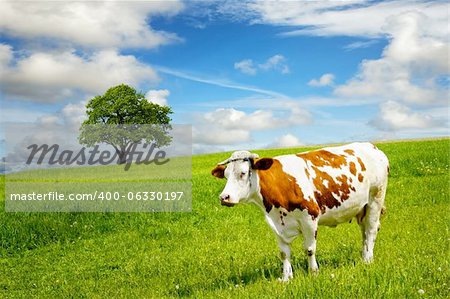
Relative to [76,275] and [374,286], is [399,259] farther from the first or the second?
[76,275]

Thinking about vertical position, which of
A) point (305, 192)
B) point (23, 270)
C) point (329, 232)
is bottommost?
point (23, 270)

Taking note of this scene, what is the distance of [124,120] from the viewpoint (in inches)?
2667

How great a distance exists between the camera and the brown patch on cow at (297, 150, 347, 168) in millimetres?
8734

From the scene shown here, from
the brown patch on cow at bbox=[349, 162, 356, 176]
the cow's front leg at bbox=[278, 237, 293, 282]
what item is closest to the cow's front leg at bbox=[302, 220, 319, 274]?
the cow's front leg at bbox=[278, 237, 293, 282]

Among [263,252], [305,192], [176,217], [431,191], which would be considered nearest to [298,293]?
[305,192]

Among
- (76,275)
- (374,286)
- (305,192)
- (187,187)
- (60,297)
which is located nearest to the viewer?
(374,286)

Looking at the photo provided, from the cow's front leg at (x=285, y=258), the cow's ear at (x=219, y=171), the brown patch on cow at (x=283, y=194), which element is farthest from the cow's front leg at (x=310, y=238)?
the cow's ear at (x=219, y=171)

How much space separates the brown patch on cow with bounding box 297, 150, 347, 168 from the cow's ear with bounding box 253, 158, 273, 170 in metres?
1.10

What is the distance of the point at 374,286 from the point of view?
695 cm

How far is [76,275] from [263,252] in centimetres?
468

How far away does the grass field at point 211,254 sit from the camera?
24.7 ft

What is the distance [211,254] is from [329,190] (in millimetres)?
5023

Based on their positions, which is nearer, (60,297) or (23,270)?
(60,297)

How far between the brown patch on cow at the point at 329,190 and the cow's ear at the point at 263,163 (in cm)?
103
